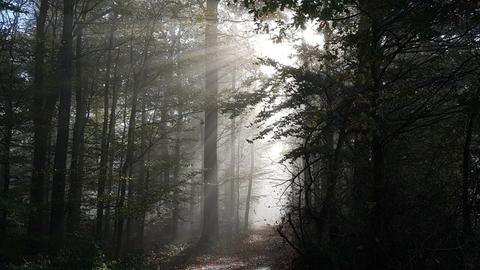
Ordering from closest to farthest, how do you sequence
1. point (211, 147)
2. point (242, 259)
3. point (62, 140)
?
1. point (62, 140)
2. point (242, 259)
3. point (211, 147)

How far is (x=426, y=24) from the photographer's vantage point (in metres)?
5.56

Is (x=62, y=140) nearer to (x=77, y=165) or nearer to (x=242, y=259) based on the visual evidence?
(x=77, y=165)

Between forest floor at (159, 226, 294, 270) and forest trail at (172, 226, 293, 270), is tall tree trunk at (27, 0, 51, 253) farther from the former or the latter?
forest trail at (172, 226, 293, 270)

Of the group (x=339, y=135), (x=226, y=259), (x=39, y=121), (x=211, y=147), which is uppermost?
(x=39, y=121)

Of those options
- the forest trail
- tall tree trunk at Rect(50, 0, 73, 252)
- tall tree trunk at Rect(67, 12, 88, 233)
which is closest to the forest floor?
the forest trail

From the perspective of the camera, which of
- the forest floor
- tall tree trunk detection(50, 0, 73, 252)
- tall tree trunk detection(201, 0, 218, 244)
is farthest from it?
tall tree trunk detection(201, 0, 218, 244)

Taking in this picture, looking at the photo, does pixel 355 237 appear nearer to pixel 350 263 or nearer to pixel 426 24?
pixel 350 263

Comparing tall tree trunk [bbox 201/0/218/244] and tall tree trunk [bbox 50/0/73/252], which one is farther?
tall tree trunk [bbox 201/0/218/244]

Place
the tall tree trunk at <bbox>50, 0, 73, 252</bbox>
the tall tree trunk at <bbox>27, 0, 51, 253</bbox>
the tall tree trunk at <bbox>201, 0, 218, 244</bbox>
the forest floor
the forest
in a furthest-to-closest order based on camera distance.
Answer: the tall tree trunk at <bbox>201, 0, 218, 244</bbox>
the tall tree trunk at <bbox>27, 0, 51, 253</bbox>
the forest floor
the tall tree trunk at <bbox>50, 0, 73, 252</bbox>
the forest

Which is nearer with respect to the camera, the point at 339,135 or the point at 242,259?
the point at 339,135

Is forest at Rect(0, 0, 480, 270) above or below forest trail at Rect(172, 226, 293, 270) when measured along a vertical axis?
above

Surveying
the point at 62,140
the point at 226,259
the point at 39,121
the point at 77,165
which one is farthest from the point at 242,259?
the point at 39,121

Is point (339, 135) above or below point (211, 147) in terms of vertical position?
below

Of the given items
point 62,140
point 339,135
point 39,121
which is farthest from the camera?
point 39,121
